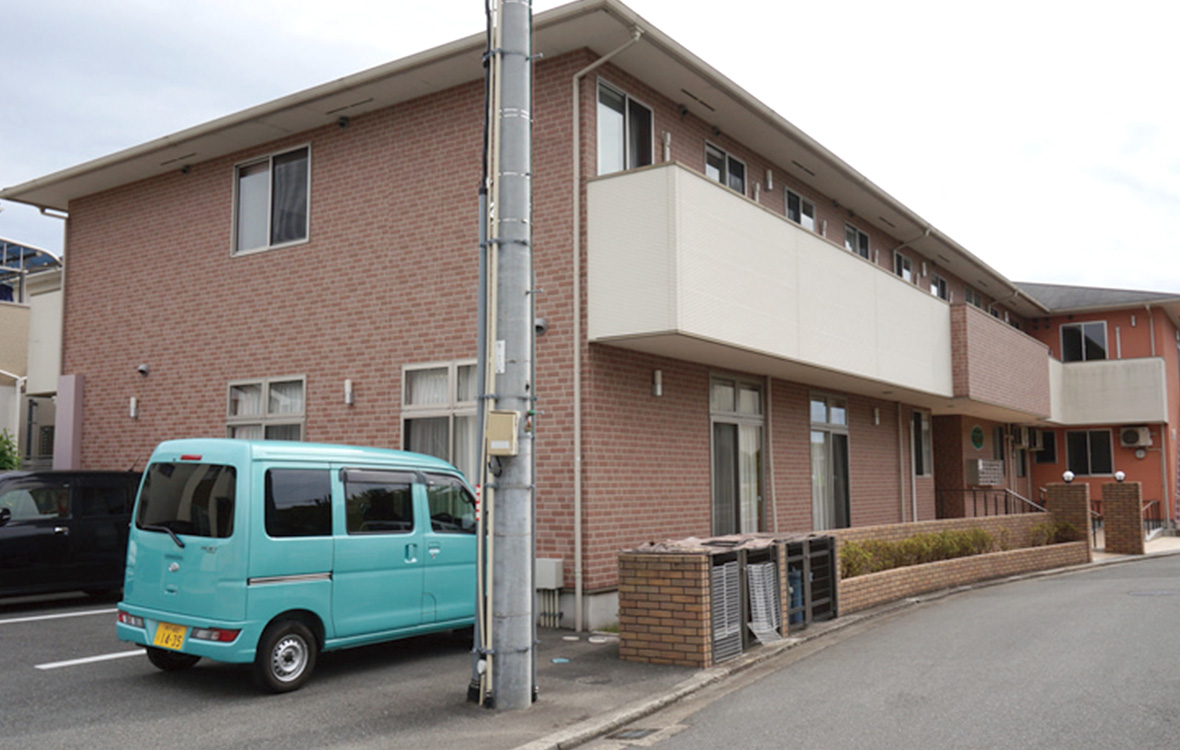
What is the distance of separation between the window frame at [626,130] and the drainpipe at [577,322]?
0.32 meters

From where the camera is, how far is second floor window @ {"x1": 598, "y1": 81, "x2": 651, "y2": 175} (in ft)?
39.1

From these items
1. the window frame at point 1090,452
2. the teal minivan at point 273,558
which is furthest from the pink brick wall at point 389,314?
the window frame at point 1090,452

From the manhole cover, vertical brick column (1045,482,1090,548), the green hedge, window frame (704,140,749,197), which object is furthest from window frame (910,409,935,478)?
the manhole cover

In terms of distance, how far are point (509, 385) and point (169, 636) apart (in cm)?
331

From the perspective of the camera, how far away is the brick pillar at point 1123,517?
21.1m

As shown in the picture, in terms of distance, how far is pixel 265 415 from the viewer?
47.0ft

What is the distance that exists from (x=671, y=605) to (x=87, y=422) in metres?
12.4

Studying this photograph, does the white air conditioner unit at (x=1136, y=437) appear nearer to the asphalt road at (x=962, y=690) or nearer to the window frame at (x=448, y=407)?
the asphalt road at (x=962, y=690)

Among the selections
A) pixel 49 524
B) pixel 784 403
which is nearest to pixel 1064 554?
pixel 784 403

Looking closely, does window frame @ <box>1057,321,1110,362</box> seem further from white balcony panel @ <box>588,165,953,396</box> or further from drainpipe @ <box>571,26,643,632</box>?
drainpipe @ <box>571,26,643,632</box>

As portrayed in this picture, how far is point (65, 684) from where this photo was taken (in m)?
7.95

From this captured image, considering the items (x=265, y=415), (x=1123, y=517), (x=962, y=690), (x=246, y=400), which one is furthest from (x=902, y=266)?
(x=962, y=690)

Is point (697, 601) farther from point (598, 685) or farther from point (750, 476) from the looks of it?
point (750, 476)

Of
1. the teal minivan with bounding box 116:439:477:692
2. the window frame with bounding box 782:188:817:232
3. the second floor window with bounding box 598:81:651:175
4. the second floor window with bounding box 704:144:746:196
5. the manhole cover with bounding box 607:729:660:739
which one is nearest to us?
the manhole cover with bounding box 607:729:660:739
